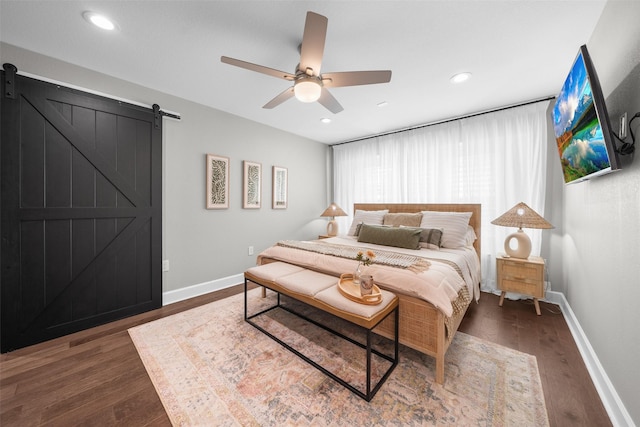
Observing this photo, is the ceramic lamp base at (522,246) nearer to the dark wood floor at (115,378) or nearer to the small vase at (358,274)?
the dark wood floor at (115,378)

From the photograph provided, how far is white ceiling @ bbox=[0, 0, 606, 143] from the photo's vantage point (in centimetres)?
158

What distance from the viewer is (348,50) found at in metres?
1.98

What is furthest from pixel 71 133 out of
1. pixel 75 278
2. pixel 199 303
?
pixel 199 303

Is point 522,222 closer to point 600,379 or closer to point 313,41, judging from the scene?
point 600,379

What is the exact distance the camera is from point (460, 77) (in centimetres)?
240

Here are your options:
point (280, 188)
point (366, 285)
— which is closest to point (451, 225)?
point (366, 285)

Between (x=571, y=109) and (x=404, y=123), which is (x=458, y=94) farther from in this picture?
(x=571, y=109)

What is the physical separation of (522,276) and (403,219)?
148 cm

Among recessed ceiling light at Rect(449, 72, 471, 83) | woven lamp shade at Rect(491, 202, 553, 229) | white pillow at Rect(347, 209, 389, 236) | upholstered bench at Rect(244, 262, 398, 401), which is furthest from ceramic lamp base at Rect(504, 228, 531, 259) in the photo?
upholstered bench at Rect(244, 262, 398, 401)

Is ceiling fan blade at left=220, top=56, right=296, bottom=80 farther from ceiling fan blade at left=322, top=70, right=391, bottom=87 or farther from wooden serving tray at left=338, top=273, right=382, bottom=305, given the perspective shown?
wooden serving tray at left=338, top=273, right=382, bottom=305

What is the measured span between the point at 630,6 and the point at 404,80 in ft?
4.83

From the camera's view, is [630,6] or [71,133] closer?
[630,6]

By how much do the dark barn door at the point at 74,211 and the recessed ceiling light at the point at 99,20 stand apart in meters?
0.85

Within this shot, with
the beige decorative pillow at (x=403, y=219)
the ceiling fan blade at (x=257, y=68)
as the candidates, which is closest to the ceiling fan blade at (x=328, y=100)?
the ceiling fan blade at (x=257, y=68)
